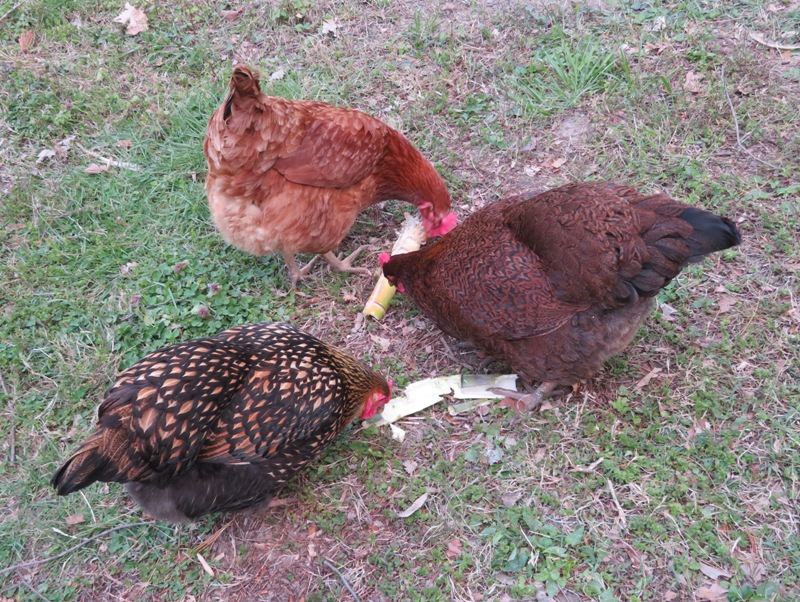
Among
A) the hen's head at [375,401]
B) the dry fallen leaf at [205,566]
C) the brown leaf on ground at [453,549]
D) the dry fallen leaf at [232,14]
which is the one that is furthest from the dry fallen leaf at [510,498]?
the dry fallen leaf at [232,14]

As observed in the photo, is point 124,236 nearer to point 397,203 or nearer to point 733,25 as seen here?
point 397,203

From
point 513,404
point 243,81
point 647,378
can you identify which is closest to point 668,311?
point 647,378

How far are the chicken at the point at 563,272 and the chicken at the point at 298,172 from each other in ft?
2.49

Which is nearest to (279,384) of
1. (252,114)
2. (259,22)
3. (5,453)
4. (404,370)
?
(404,370)

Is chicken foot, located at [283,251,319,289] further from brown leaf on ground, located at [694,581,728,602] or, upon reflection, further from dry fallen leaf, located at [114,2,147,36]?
dry fallen leaf, located at [114,2,147,36]

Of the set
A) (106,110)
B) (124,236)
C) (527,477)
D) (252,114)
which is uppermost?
(252,114)

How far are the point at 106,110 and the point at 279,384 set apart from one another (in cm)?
371

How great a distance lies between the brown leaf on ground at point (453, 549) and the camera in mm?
2869

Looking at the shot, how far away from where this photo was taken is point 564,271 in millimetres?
2963

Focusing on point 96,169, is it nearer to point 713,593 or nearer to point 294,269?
point 294,269

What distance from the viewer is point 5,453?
3377 mm

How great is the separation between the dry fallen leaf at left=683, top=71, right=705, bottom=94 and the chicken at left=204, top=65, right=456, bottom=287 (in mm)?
2261

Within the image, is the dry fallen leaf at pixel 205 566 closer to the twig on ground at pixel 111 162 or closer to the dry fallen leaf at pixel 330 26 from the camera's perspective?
the twig on ground at pixel 111 162

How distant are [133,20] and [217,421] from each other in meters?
4.81
